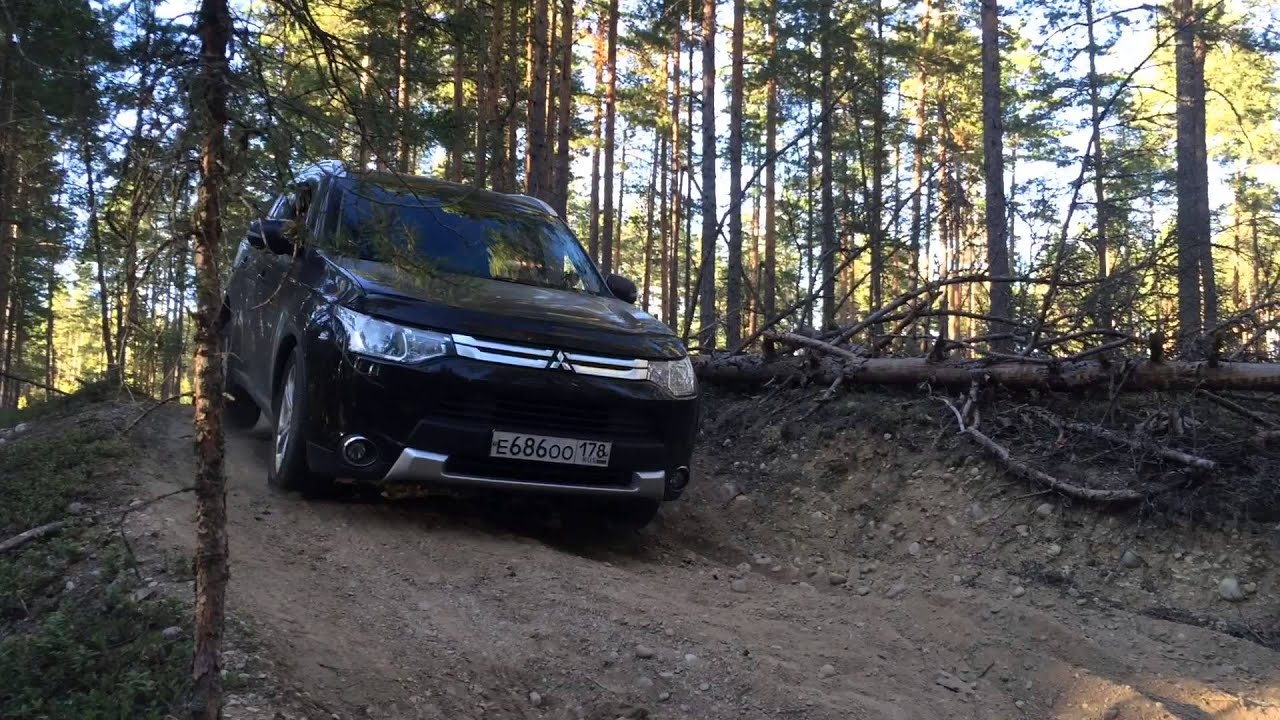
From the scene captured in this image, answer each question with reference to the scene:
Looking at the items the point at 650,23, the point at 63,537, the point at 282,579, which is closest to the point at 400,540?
the point at 282,579

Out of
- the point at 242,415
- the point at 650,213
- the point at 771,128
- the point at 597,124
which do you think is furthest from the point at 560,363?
the point at 650,213

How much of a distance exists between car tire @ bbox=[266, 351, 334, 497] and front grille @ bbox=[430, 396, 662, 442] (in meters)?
0.83

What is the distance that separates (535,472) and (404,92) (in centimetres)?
202

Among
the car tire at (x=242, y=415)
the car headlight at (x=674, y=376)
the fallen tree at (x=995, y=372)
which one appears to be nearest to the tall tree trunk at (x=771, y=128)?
the fallen tree at (x=995, y=372)

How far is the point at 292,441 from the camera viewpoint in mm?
4488

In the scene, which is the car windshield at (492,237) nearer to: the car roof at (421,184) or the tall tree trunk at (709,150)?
the car roof at (421,184)

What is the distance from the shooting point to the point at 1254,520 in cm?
442

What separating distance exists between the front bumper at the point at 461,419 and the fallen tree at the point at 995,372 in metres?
2.98

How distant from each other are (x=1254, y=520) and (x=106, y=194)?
5.36 meters

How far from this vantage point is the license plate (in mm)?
4227

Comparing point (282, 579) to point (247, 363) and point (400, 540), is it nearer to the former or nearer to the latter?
point (400, 540)

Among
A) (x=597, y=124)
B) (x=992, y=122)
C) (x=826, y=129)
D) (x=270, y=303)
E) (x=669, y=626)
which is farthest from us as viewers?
(x=597, y=124)

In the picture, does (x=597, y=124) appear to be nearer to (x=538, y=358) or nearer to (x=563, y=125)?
(x=563, y=125)

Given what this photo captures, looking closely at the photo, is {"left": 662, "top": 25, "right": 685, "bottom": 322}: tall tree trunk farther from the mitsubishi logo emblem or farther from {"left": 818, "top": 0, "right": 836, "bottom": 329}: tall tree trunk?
the mitsubishi logo emblem
